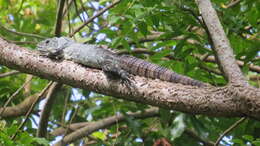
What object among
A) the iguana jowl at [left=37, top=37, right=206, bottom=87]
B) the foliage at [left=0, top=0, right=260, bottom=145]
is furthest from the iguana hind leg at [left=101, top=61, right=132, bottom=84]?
the foliage at [left=0, top=0, right=260, bottom=145]

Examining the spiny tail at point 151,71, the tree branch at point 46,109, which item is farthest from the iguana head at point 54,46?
the spiny tail at point 151,71

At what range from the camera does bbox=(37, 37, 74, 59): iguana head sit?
5.20m

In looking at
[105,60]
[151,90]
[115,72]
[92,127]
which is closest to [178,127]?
[92,127]

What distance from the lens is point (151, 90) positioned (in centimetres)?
374

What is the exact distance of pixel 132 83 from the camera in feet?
12.7

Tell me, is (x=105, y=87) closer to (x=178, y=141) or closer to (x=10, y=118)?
(x=178, y=141)

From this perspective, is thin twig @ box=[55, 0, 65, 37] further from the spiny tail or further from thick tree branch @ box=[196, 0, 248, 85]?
thick tree branch @ box=[196, 0, 248, 85]

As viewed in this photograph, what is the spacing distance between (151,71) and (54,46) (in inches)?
63.2

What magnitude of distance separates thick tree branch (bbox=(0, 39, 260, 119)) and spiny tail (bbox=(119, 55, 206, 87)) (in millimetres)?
336

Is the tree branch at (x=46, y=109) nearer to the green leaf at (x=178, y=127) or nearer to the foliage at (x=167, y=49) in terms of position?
the foliage at (x=167, y=49)

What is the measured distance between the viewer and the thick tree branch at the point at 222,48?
344 centimetres

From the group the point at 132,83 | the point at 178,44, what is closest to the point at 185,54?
the point at 178,44

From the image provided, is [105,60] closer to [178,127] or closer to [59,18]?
[59,18]

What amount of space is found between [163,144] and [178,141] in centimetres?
100
